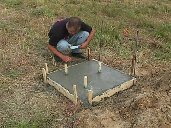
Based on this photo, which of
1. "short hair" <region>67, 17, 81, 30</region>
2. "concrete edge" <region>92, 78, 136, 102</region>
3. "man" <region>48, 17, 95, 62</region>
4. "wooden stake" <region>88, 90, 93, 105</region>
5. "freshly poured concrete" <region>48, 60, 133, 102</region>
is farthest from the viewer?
"man" <region>48, 17, 95, 62</region>

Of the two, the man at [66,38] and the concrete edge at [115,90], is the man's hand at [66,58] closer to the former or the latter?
the man at [66,38]

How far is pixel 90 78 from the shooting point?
5148 millimetres

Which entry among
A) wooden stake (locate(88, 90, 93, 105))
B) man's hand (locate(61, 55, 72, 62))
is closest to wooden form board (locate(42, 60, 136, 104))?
wooden stake (locate(88, 90, 93, 105))

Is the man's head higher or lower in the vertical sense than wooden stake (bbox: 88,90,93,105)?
higher

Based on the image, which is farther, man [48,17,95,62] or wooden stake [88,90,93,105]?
man [48,17,95,62]

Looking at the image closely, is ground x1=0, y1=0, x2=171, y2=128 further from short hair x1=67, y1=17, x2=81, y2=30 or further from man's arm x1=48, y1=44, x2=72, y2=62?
short hair x1=67, y1=17, x2=81, y2=30

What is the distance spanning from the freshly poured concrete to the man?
12.0 inches

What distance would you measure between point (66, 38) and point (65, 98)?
1242 millimetres

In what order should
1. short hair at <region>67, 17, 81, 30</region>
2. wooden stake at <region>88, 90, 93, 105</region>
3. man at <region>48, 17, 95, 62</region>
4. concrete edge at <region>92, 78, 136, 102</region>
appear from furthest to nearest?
man at <region>48, 17, 95, 62</region>
short hair at <region>67, 17, 81, 30</region>
concrete edge at <region>92, 78, 136, 102</region>
wooden stake at <region>88, 90, 93, 105</region>

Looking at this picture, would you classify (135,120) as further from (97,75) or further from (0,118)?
(0,118)

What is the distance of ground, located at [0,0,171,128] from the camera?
429 centimetres

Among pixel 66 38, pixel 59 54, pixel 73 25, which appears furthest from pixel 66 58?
pixel 73 25

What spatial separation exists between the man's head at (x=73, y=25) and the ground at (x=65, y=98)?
0.68 metres

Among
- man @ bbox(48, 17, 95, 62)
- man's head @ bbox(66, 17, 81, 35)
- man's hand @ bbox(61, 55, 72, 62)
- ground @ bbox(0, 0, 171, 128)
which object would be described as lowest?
ground @ bbox(0, 0, 171, 128)
